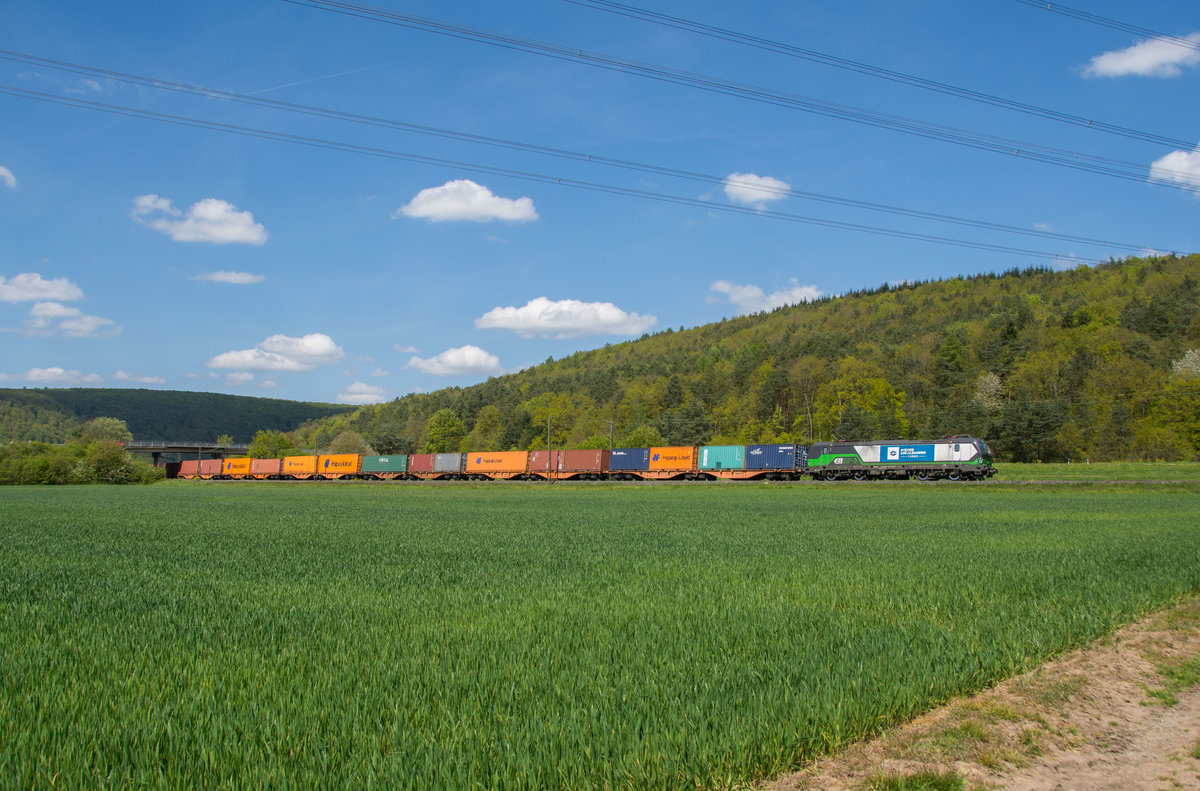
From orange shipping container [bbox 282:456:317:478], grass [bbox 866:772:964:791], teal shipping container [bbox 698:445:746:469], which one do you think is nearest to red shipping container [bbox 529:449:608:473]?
teal shipping container [bbox 698:445:746:469]

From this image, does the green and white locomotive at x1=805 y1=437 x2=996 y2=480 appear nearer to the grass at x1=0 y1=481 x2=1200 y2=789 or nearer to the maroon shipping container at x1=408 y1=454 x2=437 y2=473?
the maroon shipping container at x1=408 y1=454 x2=437 y2=473

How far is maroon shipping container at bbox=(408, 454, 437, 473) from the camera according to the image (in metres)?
82.3

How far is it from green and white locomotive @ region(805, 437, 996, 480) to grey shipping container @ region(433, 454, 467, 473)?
131 feet

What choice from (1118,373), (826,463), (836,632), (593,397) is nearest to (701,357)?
(593,397)

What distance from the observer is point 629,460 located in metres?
72.0

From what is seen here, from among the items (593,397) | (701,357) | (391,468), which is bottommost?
(391,468)

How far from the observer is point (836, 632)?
6.53 metres

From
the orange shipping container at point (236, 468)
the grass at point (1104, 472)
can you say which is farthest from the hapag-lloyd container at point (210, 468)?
the grass at point (1104, 472)

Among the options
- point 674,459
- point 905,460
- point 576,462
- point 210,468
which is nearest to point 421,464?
point 576,462

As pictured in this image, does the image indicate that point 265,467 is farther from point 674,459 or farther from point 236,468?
point 674,459

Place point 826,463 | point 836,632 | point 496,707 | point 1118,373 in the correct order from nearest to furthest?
point 496,707, point 836,632, point 826,463, point 1118,373

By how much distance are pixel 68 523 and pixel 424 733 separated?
24.3 m

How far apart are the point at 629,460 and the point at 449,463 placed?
23191 millimetres

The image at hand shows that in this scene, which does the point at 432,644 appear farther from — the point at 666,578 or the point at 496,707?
the point at 666,578
